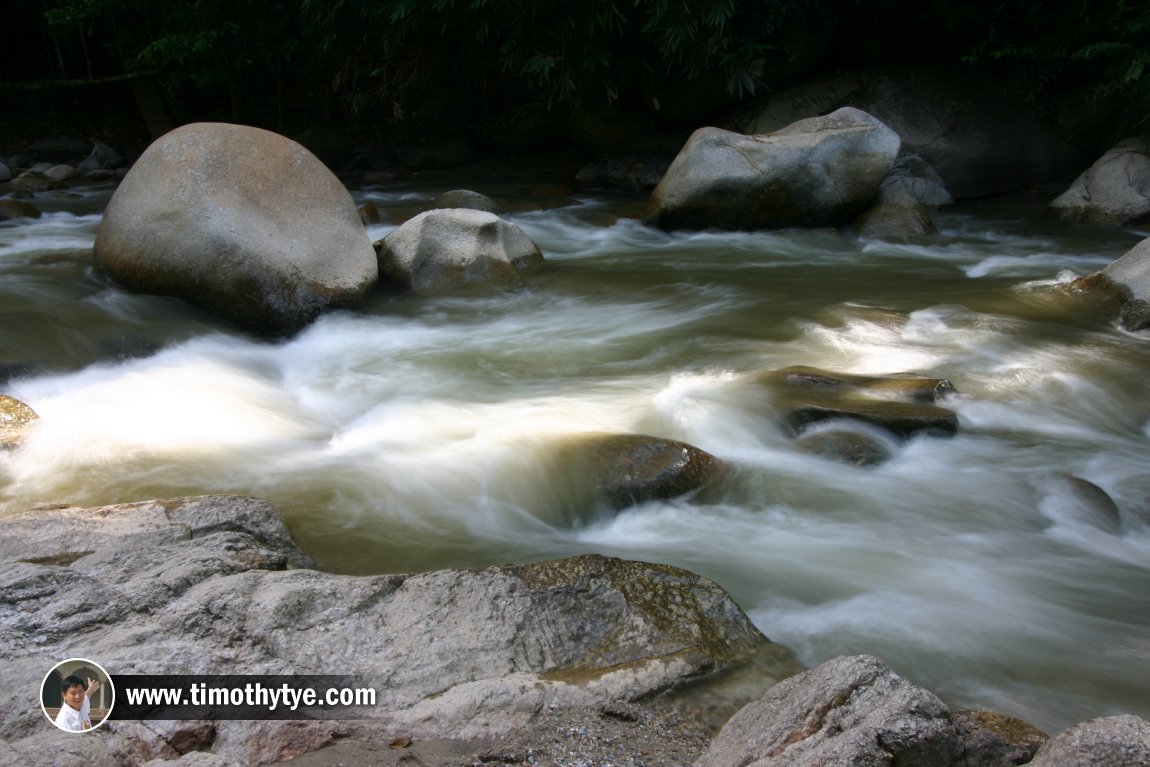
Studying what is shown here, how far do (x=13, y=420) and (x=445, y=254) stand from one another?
339 centimetres

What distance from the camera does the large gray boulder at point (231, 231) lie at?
5.88 metres

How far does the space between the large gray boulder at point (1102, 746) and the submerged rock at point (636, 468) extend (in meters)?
2.08

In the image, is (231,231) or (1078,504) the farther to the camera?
(231,231)

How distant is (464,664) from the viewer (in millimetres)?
2391

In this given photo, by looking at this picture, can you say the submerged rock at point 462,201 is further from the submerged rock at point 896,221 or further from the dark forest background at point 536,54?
the submerged rock at point 896,221

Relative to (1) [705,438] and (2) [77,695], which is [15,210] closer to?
(1) [705,438]

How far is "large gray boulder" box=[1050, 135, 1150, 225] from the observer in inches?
358

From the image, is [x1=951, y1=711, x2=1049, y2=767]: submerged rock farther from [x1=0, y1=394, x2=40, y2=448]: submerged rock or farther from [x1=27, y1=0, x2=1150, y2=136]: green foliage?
[x1=27, y1=0, x2=1150, y2=136]: green foliage

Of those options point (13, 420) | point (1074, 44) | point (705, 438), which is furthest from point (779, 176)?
point (13, 420)

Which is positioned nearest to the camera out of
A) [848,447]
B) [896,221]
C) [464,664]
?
[464,664]

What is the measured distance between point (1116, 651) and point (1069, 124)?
9799mm

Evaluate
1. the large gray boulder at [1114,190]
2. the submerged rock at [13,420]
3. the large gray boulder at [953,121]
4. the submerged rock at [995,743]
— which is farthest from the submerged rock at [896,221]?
the submerged rock at [995,743]

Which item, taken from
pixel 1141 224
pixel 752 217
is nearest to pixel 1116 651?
pixel 752 217

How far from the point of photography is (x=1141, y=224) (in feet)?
29.5
